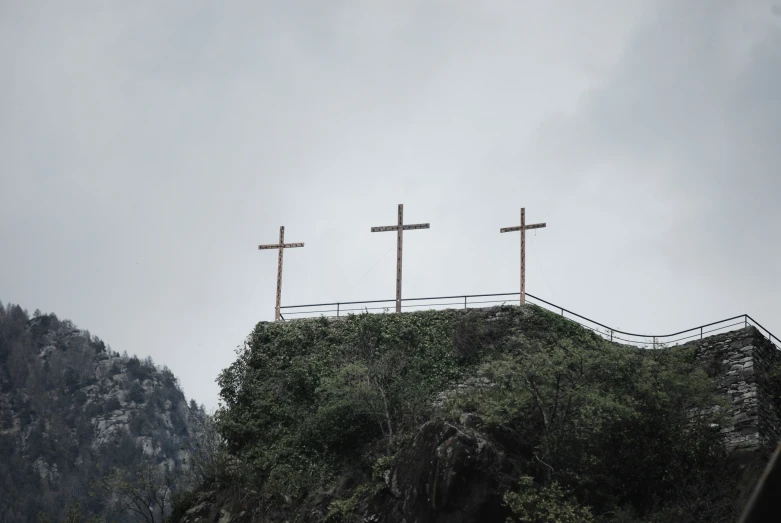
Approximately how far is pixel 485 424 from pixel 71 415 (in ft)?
378

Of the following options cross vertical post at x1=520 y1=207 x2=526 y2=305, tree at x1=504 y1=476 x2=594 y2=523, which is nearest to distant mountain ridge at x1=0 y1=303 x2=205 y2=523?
cross vertical post at x1=520 y1=207 x2=526 y2=305

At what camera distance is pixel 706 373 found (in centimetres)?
3212

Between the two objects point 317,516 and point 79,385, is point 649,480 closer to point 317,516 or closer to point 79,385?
point 317,516

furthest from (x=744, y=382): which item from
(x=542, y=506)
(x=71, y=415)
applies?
(x=71, y=415)

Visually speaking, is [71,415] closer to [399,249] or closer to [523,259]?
[399,249]

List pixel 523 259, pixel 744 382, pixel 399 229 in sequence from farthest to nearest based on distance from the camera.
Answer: pixel 399 229, pixel 523 259, pixel 744 382

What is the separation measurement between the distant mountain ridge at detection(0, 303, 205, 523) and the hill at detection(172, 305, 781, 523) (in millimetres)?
72033

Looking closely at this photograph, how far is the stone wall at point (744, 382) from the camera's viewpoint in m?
29.6

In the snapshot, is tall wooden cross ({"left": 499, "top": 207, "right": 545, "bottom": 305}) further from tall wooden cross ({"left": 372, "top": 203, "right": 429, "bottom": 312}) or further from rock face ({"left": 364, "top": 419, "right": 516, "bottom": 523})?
rock face ({"left": 364, "top": 419, "right": 516, "bottom": 523})

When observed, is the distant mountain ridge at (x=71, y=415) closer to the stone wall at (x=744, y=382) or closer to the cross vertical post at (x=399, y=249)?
the cross vertical post at (x=399, y=249)

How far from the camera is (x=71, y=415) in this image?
13100 cm

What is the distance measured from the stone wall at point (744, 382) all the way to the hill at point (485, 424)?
2.3 inches

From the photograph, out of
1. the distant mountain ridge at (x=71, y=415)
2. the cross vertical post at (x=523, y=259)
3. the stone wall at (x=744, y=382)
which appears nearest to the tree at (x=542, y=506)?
the stone wall at (x=744, y=382)

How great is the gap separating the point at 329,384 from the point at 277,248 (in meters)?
9.43
